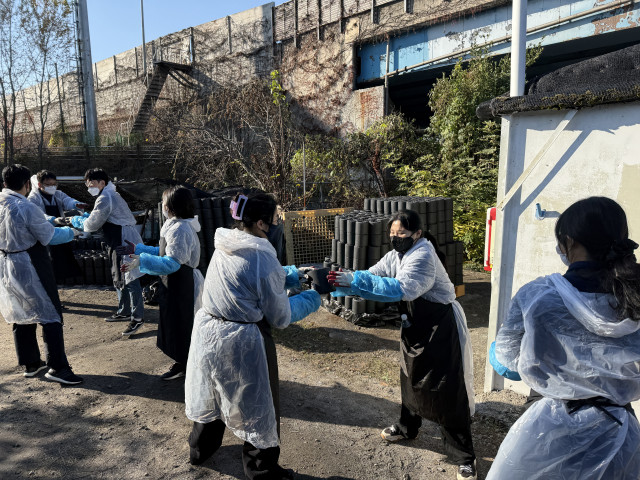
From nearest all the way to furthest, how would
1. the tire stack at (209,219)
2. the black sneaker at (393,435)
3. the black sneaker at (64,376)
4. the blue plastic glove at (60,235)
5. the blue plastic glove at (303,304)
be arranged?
1. the blue plastic glove at (303,304)
2. the black sneaker at (393,435)
3. the black sneaker at (64,376)
4. the blue plastic glove at (60,235)
5. the tire stack at (209,219)

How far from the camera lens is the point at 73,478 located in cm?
293

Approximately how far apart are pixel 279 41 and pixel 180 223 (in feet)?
46.0

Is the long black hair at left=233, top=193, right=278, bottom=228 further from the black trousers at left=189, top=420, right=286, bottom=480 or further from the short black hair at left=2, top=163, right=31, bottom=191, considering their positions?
the short black hair at left=2, top=163, right=31, bottom=191

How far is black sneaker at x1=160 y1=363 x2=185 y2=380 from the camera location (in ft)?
14.1

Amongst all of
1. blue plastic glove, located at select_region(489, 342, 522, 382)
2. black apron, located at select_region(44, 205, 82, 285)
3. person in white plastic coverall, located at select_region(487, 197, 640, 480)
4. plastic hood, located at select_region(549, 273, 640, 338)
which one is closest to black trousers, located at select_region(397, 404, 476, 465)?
blue plastic glove, located at select_region(489, 342, 522, 382)

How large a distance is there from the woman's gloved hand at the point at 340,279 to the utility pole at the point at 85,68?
15.1 m

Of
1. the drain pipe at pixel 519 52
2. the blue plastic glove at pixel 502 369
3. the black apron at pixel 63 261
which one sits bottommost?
the black apron at pixel 63 261

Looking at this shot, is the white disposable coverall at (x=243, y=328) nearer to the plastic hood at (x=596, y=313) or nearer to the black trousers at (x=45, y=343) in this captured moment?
the plastic hood at (x=596, y=313)

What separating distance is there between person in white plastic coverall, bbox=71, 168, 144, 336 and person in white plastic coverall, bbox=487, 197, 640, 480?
4.56m

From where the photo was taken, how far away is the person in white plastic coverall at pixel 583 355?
1.58m

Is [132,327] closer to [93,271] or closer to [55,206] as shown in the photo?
[55,206]

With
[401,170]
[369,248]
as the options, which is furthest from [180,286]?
[401,170]

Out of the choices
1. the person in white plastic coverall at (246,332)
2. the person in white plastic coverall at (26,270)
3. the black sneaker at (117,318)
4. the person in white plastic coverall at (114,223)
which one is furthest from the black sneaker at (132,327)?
the person in white plastic coverall at (246,332)

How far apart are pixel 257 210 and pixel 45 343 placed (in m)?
2.86
